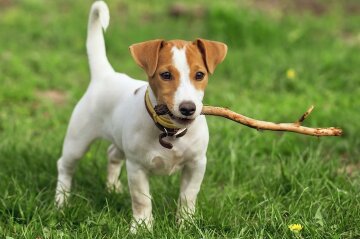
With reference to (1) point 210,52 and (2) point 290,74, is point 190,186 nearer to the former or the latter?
(1) point 210,52

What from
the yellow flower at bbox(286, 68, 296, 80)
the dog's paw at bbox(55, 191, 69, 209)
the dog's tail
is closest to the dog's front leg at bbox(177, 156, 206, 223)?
the dog's paw at bbox(55, 191, 69, 209)

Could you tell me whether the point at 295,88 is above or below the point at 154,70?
below

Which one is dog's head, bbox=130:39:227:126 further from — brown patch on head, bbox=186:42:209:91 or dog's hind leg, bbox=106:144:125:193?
dog's hind leg, bbox=106:144:125:193

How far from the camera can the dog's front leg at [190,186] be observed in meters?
3.88

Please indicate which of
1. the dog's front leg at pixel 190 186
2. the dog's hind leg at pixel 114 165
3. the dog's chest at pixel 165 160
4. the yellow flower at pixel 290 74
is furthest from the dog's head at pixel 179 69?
the yellow flower at pixel 290 74

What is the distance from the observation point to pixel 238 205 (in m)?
4.21

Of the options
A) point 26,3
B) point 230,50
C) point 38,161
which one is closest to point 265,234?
point 38,161

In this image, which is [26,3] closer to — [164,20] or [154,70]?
[164,20]

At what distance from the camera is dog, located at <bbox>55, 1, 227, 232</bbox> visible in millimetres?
3416

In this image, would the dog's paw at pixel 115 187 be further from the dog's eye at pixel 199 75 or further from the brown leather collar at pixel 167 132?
the dog's eye at pixel 199 75

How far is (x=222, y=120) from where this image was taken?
6.07 metres

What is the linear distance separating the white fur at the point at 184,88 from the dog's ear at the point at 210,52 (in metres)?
0.13

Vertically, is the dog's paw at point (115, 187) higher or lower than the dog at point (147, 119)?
lower

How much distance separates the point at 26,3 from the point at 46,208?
7.06 metres
